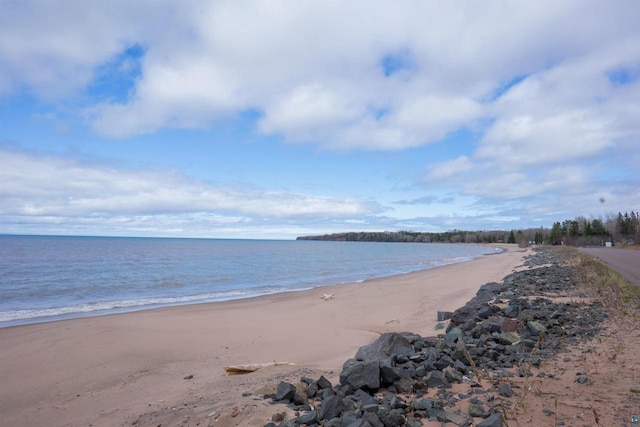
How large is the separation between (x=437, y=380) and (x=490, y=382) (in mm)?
612

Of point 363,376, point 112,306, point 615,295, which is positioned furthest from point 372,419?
point 112,306

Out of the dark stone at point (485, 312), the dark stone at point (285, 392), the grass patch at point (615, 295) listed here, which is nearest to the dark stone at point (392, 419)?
the dark stone at point (285, 392)

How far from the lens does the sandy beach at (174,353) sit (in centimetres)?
581

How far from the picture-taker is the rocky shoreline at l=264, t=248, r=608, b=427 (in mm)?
A: 3920

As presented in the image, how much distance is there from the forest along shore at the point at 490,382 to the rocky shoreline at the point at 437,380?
12 mm

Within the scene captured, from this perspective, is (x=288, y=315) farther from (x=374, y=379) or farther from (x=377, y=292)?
(x=374, y=379)

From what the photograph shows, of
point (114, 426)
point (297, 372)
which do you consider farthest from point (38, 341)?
point (297, 372)


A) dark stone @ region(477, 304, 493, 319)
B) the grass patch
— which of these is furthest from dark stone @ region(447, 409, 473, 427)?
the grass patch

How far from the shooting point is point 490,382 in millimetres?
4691

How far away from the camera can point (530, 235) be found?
523 ft

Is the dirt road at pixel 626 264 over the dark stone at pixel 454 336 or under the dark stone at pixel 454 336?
over

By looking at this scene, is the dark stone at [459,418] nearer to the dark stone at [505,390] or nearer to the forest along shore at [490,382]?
the forest along shore at [490,382]

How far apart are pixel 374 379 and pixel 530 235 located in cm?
17690

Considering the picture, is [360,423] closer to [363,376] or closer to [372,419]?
[372,419]
